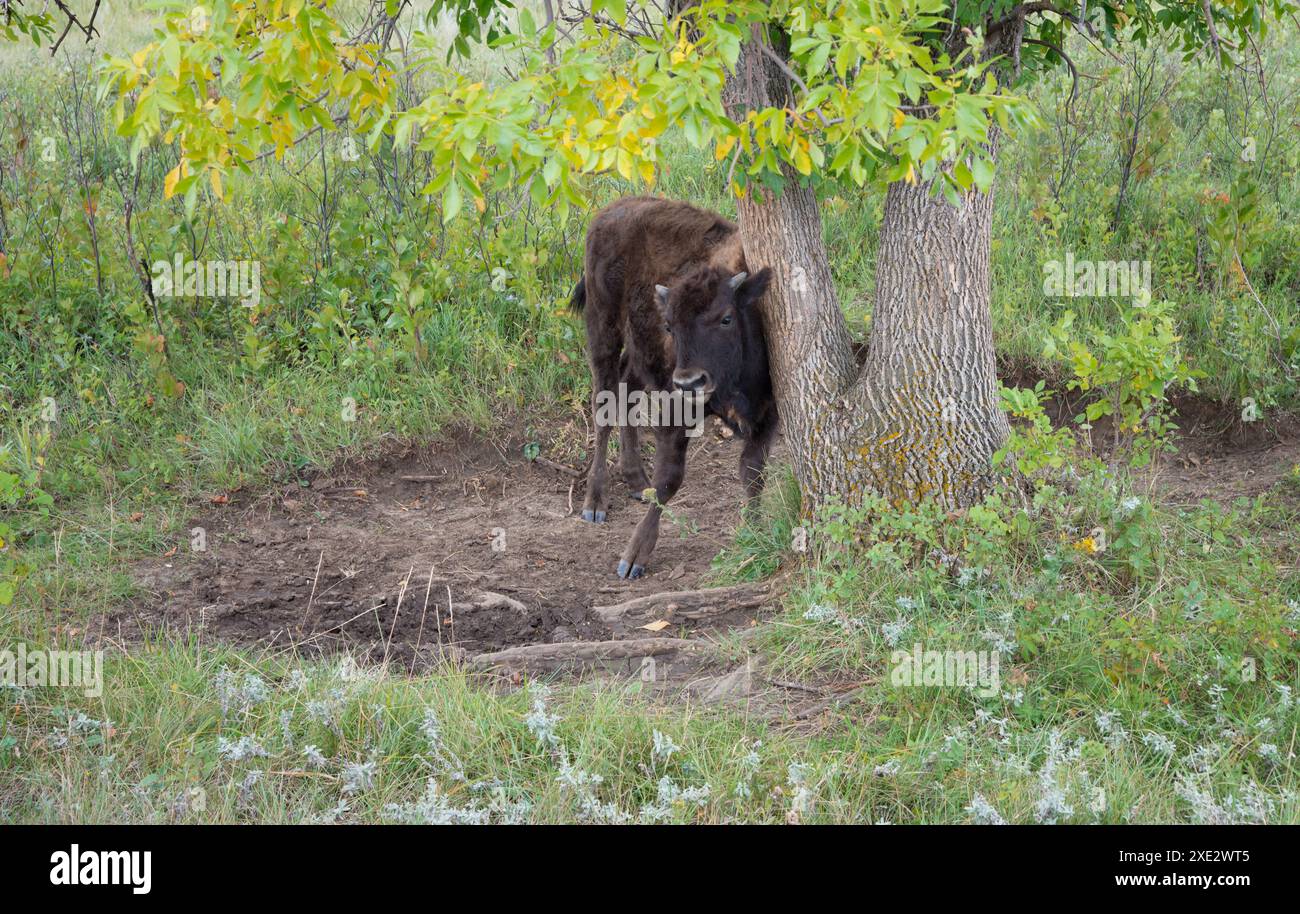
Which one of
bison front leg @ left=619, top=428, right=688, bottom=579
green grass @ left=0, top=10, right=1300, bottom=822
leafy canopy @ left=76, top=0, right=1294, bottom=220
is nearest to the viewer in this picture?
leafy canopy @ left=76, top=0, right=1294, bottom=220

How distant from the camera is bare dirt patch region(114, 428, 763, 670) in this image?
17.6 ft

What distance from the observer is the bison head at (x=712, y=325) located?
588 cm

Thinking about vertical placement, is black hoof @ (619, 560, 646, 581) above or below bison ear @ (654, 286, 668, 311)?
below

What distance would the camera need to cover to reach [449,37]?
13.8 metres

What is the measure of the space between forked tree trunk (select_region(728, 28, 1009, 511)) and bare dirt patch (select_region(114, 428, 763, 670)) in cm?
88

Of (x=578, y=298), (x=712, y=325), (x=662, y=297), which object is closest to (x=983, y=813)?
(x=712, y=325)

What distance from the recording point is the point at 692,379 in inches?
230

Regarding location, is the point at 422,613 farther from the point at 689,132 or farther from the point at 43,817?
the point at 689,132

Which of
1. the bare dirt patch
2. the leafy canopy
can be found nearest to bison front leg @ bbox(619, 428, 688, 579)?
the bare dirt patch

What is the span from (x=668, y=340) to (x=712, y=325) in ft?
2.61

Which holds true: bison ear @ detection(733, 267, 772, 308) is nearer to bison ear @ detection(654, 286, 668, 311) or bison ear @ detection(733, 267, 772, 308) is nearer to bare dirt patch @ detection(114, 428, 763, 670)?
bison ear @ detection(654, 286, 668, 311)

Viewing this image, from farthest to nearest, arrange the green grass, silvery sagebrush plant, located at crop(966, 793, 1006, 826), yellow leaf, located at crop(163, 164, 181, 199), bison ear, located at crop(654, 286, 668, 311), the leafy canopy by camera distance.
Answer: bison ear, located at crop(654, 286, 668, 311) → the green grass → yellow leaf, located at crop(163, 164, 181, 199) → silvery sagebrush plant, located at crop(966, 793, 1006, 826) → the leafy canopy

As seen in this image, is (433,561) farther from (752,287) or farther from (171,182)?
(171,182)

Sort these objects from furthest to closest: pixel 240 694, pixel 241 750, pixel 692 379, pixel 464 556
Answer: pixel 464 556 → pixel 692 379 → pixel 240 694 → pixel 241 750
